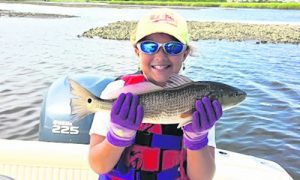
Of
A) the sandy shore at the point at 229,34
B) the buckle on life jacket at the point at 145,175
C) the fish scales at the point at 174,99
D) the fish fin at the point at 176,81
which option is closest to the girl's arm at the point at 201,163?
the buckle on life jacket at the point at 145,175

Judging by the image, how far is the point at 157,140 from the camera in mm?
2787

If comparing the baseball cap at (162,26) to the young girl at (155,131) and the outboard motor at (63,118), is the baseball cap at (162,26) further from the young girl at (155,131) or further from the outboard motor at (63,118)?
the outboard motor at (63,118)

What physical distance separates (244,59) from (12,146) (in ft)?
53.0

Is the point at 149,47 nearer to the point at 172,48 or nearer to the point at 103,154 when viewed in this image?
the point at 172,48

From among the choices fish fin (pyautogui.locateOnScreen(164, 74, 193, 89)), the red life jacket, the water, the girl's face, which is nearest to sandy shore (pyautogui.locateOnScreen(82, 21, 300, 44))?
the water

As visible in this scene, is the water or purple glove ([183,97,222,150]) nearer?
purple glove ([183,97,222,150])

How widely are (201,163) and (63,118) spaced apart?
107 inches

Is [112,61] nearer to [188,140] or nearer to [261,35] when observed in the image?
[261,35]

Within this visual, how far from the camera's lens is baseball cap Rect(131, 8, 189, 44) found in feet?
8.41

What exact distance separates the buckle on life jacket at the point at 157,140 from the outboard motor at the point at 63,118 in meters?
2.16

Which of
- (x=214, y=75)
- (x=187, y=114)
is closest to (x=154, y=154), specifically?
(x=187, y=114)

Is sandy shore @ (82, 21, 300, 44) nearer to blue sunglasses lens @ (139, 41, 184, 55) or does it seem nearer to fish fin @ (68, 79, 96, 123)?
blue sunglasses lens @ (139, 41, 184, 55)

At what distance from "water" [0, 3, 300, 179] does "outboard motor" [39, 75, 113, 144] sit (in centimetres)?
169

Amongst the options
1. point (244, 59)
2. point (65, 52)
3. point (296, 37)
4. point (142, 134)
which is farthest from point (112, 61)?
point (142, 134)
